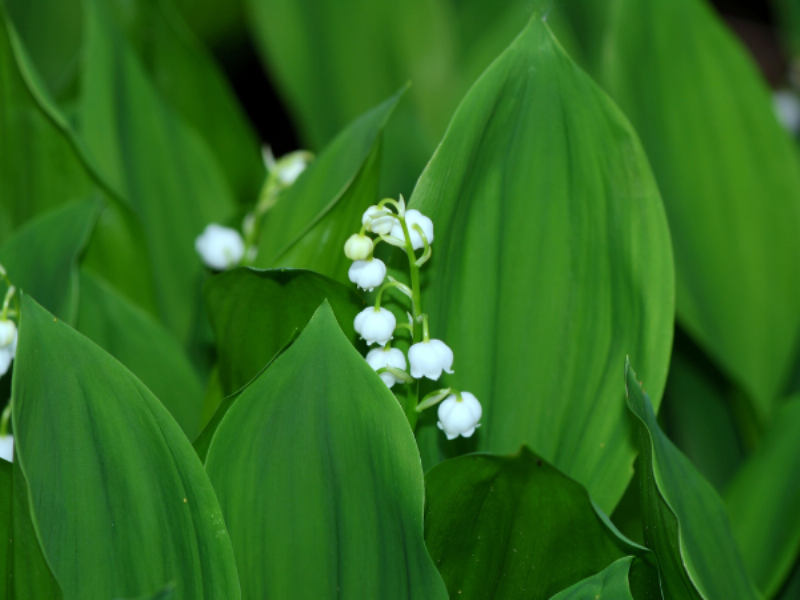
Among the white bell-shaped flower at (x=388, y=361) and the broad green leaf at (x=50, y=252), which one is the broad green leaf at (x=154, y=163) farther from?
the white bell-shaped flower at (x=388, y=361)

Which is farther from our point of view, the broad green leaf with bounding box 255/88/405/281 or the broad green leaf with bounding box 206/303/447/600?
the broad green leaf with bounding box 255/88/405/281

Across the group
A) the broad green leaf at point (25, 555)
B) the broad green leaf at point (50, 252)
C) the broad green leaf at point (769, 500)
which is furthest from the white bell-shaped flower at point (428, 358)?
the broad green leaf at point (769, 500)

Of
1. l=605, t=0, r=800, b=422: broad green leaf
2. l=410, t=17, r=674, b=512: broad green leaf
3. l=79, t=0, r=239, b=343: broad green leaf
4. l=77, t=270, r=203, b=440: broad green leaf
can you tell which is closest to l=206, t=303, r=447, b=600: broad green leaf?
l=410, t=17, r=674, b=512: broad green leaf

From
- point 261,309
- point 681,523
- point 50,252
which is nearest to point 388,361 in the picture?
point 261,309

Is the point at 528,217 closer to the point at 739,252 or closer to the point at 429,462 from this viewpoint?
the point at 429,462

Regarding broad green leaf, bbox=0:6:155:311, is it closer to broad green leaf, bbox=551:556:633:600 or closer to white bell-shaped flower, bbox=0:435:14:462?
white bell-shaped flower, bbox=0:435:14:462

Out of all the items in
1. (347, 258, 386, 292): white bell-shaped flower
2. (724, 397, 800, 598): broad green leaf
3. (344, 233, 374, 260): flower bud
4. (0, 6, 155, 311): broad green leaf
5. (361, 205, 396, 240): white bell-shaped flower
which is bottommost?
(724, 397, 800, 598): broad green leaf

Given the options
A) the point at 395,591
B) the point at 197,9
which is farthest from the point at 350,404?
the point at 197,9

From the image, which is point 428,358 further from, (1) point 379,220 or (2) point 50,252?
(2) point 50,252
